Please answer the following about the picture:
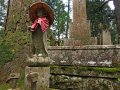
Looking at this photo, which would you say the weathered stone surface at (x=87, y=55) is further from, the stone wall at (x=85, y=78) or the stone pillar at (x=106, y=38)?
the stone pillar at (x=106, y=38)

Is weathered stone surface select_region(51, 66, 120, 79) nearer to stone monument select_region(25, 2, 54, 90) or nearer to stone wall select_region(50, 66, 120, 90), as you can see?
stone wall select_region(50, 66, 120, 90)

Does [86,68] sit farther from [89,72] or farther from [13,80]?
[13,80]

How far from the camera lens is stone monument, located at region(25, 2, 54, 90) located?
4.84 m

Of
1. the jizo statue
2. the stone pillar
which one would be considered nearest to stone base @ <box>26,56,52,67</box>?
the jizo statue

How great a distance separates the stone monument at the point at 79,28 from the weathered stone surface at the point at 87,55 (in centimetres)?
207

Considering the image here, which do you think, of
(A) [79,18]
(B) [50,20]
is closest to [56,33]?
(A) [79,18]

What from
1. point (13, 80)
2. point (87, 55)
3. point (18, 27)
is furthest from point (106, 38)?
point (13, 80)

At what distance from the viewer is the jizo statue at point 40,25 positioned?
4.99m

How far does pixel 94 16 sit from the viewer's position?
806 inches

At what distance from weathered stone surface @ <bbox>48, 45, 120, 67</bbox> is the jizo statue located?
299cm

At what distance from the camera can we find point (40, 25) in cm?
499

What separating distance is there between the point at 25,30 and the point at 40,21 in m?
1.80

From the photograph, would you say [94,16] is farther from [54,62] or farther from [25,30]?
[25,30]

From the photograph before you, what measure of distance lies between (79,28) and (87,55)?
11.5 feet
